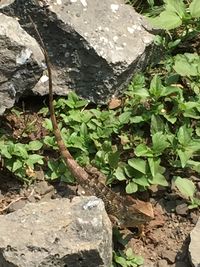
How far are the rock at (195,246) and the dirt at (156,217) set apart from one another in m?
0.10

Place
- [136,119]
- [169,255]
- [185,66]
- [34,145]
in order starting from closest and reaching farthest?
[169,255], [34,145], [136,119], [185,66]

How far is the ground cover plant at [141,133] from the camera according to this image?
4520mm

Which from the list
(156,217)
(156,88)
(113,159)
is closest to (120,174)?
(113,159)

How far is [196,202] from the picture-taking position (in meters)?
4.50

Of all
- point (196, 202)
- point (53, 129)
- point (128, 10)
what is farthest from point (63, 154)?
point (128, 10)

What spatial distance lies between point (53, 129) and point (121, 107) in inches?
23.8

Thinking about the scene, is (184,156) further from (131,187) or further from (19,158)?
(19,158)

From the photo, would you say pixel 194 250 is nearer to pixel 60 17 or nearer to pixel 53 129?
pixel 53 129

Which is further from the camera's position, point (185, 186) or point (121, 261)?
point (185, 186)

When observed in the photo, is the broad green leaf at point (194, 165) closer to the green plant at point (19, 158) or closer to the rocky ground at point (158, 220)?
the rocky ground at point (158, 220)

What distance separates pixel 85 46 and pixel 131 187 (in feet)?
3.27

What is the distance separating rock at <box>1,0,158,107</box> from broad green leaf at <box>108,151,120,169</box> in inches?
21.6

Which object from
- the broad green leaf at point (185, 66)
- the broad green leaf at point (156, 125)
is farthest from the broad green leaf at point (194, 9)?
the broad green leaf at point (156, 125)

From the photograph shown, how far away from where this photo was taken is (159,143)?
4535mm
